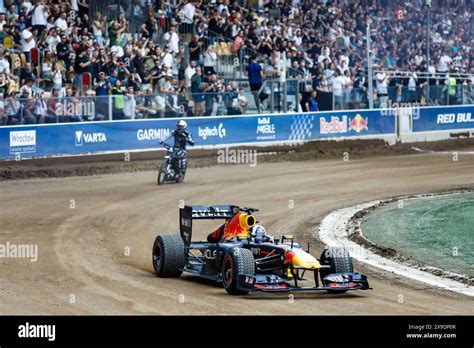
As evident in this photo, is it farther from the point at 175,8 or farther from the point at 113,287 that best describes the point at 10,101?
the point at 113,287

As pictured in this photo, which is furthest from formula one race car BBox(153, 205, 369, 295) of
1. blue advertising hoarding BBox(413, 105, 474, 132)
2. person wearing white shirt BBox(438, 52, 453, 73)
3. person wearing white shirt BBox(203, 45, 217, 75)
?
person wearing white shirt BBox(438, 52, 453, 73)

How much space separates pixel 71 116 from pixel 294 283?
16156 millimetres

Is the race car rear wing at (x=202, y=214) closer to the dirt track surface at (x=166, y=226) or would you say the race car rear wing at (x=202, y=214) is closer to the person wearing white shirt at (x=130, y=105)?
the dirt track surface at (x=166, y=226)

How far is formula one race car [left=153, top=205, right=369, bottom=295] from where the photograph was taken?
13.1 m

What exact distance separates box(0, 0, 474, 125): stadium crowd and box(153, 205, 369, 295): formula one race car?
14.3 metres

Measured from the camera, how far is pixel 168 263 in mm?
14766

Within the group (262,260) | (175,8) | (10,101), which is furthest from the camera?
(175,8)

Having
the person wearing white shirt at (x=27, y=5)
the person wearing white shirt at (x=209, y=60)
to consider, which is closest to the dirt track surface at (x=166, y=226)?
the person wearing white shirt at (x=209, y=60)

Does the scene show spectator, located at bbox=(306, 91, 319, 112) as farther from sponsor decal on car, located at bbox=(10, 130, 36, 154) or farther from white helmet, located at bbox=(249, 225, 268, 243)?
white helmet, located at bbox=(249, 225, 268, 243)

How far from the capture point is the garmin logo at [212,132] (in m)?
32.2

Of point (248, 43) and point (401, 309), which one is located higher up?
point (248, 43)
